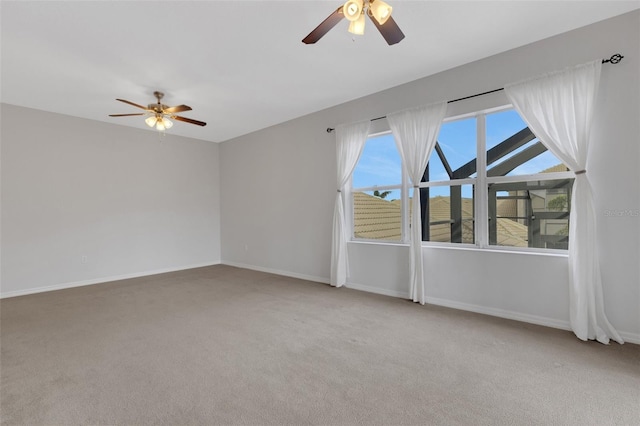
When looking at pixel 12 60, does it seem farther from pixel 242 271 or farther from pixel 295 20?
pixel 242 271

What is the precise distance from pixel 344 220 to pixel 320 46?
2.50m

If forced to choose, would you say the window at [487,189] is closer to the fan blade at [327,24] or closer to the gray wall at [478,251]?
the gray wall at [478,251]

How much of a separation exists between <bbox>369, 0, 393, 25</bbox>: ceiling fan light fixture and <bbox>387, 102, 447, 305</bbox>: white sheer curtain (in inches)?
75.3

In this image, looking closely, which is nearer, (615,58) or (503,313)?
(615,58)

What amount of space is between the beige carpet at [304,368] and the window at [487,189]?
0.97 m

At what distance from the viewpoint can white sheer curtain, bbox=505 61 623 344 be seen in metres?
2.57

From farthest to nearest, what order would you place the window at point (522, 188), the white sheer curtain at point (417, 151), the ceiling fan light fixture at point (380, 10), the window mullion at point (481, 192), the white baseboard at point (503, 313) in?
the white sheer curtain at point (417, 151), the window mullion at point (481, 192), the window at point (522, 188), the white baseboard at point (503, 313), the ceiling fan light fixture at point (380, 10)

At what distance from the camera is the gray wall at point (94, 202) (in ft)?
14.4

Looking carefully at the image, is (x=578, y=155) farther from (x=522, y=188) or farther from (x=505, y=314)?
(x=505, y=314)

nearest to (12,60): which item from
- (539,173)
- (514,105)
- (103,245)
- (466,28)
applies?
(103,245)

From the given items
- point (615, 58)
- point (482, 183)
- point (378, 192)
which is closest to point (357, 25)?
point (482, 183)

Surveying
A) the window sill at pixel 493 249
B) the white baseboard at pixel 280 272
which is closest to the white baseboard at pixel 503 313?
the window sill at pixel 493 249

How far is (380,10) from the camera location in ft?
6.08

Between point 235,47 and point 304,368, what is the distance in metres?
3.13
